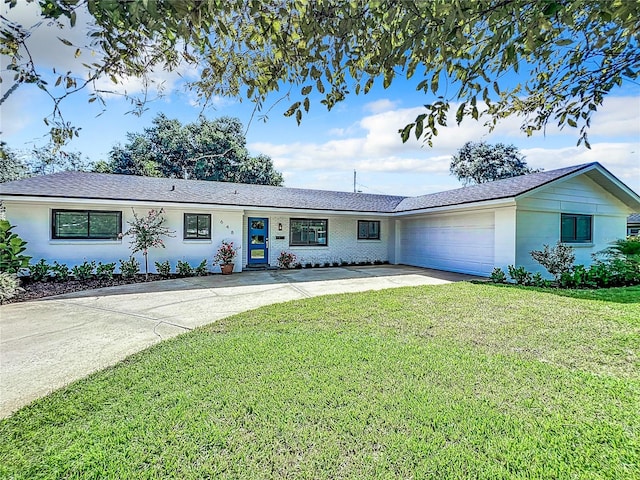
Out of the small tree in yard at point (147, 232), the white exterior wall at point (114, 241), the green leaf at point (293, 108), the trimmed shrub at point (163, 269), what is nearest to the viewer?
the green leaf at point (293, 108)

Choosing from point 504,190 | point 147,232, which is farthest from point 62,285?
point 504,190

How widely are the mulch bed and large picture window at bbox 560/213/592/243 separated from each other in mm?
14661

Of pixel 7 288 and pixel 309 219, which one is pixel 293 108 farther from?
pixel 309 219

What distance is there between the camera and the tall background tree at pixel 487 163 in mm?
33125

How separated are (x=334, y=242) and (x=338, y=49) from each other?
1385 centimetres

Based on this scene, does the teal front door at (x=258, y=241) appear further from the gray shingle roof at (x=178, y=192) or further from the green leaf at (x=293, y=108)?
the green leaf at (x=293, y=108)

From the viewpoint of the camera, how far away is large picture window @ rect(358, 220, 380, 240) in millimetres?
16875

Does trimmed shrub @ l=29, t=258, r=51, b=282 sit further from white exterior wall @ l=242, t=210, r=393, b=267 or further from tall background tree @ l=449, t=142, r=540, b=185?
tall background tree @ l=449, t=142, r=540, b=185

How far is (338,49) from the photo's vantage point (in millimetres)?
→ 2420

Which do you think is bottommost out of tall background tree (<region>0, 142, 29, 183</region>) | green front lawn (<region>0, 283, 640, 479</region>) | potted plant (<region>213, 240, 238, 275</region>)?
green front lawn (<region>0, 283, 640, 479</region>)

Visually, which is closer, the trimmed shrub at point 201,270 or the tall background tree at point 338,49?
the tall background tree at point 338,49

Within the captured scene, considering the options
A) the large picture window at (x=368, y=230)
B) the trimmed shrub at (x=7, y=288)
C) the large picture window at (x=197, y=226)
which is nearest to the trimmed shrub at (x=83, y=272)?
the trimmed shrub at (x=7, y=288)

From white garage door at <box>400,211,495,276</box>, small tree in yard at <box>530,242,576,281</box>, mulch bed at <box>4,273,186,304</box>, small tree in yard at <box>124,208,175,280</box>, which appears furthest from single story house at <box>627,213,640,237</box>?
mulch bed at <box>4,273,186,304</box>

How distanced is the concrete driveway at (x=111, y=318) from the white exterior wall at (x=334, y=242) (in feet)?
11.6
